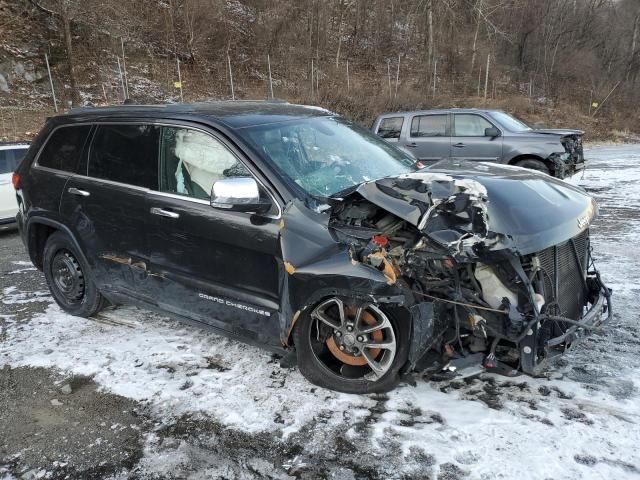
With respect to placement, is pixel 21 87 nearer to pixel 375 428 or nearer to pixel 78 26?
pixel 78 26

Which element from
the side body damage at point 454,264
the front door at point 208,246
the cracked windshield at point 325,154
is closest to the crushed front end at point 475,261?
the side body damage at point 454,264

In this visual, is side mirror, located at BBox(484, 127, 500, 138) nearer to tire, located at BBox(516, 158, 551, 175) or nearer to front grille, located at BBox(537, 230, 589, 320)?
tire, located at BBox(516, 158, 551, 175)

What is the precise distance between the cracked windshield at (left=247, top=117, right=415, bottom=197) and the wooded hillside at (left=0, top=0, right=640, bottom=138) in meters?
17.8

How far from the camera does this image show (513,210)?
2.96 m

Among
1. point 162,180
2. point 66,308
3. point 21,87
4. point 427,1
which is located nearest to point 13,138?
point 21,87

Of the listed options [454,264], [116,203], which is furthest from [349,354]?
[116,203]

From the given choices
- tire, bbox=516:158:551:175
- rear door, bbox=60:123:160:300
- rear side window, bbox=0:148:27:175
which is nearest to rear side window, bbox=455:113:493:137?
tire, bbox=516:158:551:175

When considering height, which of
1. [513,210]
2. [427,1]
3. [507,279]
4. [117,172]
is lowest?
[507,279]

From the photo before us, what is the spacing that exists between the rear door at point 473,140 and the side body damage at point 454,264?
7773 millimetres

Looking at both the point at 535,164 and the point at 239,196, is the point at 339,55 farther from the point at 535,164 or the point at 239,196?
the point at 239,196

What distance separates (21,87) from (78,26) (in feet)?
15.9

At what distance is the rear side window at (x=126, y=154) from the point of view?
152 inches

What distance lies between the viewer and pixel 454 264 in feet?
9.34

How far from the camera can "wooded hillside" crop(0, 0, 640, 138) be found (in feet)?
71.8
